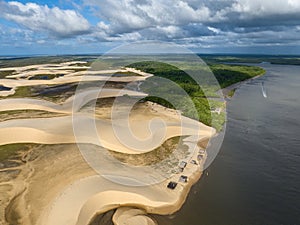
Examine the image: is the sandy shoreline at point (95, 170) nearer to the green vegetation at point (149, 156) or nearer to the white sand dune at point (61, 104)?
the green vegetation at point (149, 156)

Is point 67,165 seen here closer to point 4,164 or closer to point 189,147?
point 4,164

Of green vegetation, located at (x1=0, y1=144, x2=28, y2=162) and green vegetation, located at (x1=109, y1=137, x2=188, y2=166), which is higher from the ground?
green vegetation, located at (x1=109, y1=137, x2=188, y2=166)

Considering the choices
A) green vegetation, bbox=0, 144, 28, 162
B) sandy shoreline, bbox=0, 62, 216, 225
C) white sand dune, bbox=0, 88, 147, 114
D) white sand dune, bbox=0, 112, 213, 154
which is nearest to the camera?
sandy shoreline, bbox=0, 62, 216, 225

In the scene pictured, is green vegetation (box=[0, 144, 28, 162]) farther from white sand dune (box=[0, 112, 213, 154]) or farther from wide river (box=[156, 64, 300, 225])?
wide river (box=[156, 64, 300, 225])

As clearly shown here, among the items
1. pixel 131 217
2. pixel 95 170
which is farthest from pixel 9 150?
pixel 131 217

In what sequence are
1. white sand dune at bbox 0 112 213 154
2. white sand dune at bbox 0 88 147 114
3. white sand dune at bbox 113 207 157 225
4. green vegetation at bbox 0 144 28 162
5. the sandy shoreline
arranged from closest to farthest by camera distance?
Result: white sand dune at bbox 113 207 157 225 → the sandy shoreline → green vegetation at bbox 0 144 28 162 → white sand dune at bbox 0 112 213 154 → white sand dune at bbox 0 88 147 114

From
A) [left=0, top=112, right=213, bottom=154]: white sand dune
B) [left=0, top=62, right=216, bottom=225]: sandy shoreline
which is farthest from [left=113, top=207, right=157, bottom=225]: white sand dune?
[left=0, top=112, right=213, bottom=154]: white sand dune

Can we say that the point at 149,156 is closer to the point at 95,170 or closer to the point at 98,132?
the point at 95,170

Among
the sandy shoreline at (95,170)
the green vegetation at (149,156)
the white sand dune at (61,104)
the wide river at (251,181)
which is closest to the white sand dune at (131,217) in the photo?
the sandy shoreline at (95,170)
